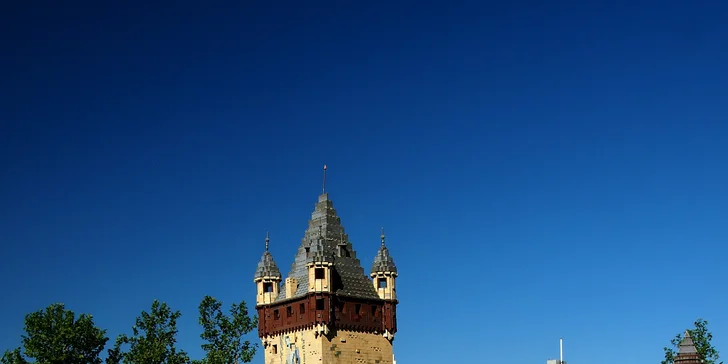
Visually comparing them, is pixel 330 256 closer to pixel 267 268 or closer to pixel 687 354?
pixel 267 268

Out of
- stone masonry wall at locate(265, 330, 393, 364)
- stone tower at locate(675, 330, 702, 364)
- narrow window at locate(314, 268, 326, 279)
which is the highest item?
narrow window at locate(314, 268, 326, 279)

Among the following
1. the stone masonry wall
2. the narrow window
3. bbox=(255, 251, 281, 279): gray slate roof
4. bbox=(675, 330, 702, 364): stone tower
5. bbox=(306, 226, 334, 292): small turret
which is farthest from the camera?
bbox=(255, 251, 281, 279): gray slate roof

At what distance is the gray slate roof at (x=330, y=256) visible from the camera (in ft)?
327

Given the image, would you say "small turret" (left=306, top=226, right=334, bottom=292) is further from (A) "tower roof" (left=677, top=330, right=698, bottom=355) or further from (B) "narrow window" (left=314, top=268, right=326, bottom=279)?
(A) "tower roof" (left=677, top=330, right=698, bottom=355)

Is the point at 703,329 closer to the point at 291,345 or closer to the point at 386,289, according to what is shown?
the point at 386,289

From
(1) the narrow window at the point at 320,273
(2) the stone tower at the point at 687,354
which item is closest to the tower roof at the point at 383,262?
(1) the narrow window at the point at 320,273

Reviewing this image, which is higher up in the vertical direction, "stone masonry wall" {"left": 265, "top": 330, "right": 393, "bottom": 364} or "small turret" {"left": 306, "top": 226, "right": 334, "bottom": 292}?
"small turret" {"left": 306, "top": 226, "right": 334, "bottom": 292}

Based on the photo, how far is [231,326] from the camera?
115375 mm

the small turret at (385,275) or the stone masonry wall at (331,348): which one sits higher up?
the small turret at (385,275)

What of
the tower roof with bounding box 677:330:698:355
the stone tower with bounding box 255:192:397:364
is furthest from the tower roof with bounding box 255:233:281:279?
the tower roof with bounding box 677:330:698:355

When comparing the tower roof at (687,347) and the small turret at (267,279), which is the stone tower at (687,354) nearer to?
the tower roof at (687,347)

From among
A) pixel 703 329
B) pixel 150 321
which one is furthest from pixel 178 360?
pixel 703 329

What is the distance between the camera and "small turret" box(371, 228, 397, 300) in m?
103

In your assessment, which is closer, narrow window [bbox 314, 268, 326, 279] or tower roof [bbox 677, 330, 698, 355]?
tower roof [bbox 677, 330, 698, 355]
